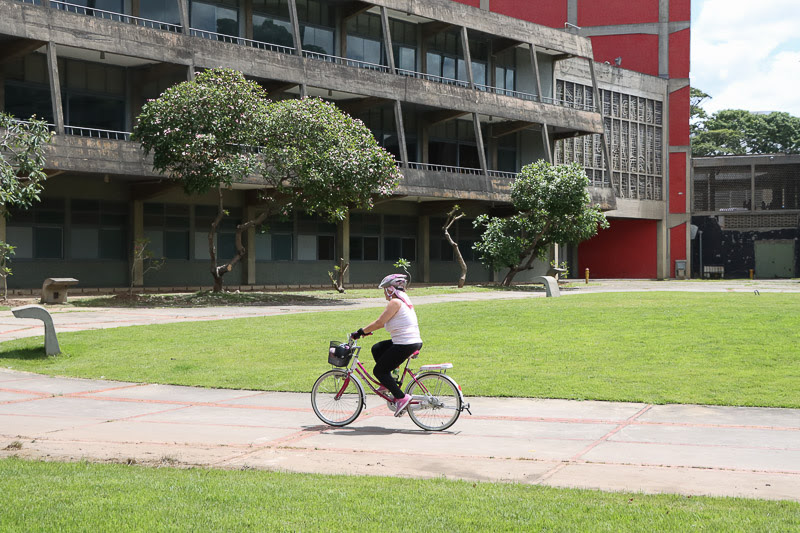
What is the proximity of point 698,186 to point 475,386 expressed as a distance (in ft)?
176

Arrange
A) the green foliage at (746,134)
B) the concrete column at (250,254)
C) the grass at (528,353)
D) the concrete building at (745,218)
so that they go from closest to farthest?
the grass at (528,353) < the concrete column at (250,254) < the concrete building at (745,218) < the green foliage at (746,134)

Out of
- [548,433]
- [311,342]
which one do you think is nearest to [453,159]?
[311,342]

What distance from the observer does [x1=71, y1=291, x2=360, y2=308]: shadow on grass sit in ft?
88.1

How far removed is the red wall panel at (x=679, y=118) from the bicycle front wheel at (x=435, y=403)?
171 ft

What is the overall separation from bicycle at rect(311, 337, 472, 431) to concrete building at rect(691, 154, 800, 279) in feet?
178

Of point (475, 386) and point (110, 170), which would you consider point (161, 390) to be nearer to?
point (475, 386)

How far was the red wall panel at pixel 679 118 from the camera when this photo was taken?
189ft

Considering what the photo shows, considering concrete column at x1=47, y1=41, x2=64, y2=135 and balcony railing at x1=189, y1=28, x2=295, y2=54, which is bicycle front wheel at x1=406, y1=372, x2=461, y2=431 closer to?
concrete column at x1=47, y1=41, x2=64, y2=135

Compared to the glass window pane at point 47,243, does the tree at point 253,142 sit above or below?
above

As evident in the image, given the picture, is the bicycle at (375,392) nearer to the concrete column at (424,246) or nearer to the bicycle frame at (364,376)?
the bicycle frame at (364,376)

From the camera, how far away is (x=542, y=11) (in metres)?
56.1

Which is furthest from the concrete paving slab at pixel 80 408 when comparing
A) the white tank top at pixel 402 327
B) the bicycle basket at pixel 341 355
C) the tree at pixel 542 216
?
the tree at pixel 542 216

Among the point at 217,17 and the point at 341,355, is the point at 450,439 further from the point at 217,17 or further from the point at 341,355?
the point at 217,17

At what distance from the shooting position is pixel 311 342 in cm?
→ 1642
